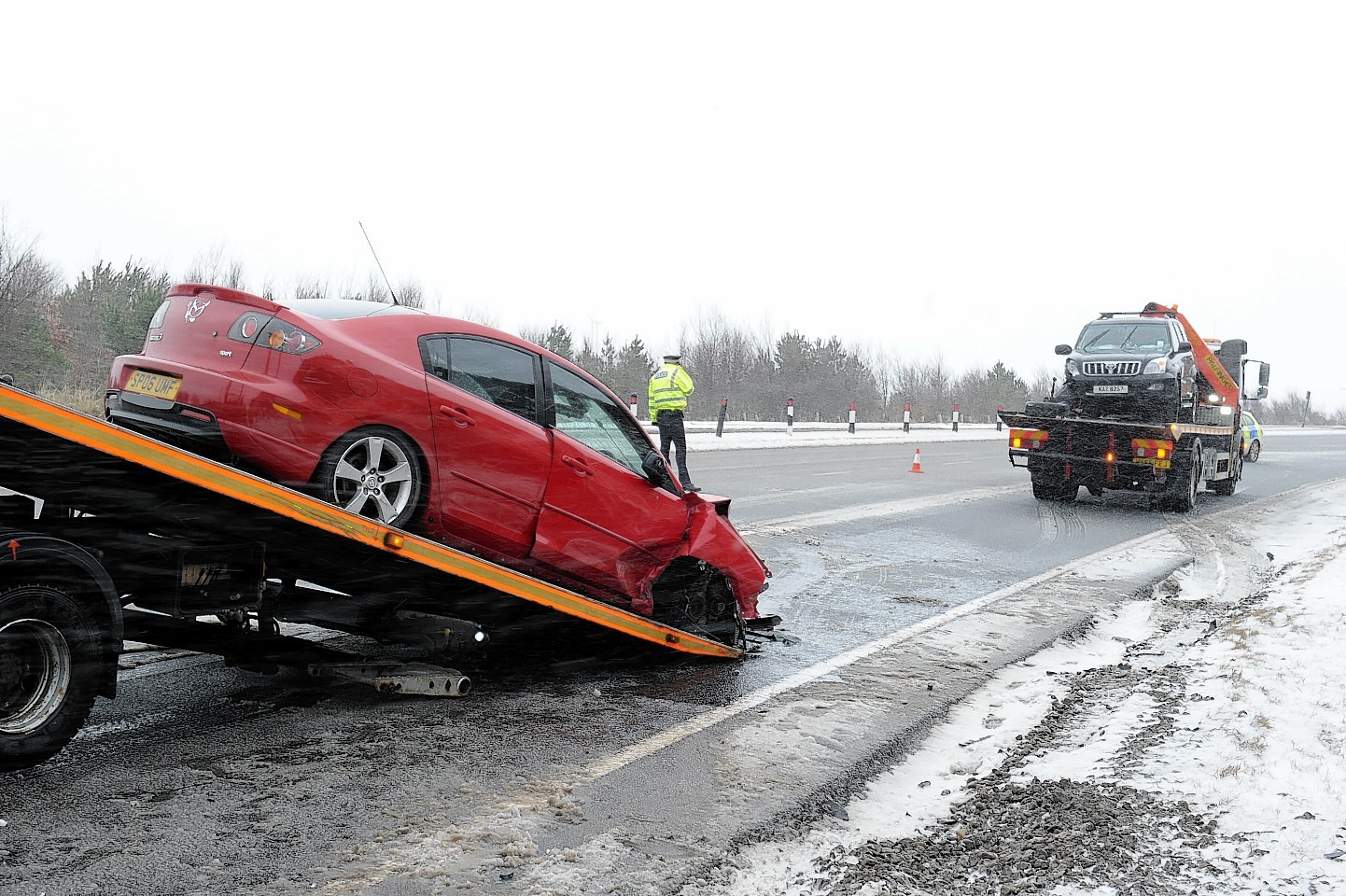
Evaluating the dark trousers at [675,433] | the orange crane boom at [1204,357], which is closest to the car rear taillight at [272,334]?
the dark trousers at [675,433]

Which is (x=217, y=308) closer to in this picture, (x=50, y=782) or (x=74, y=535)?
(x=74, y=535)

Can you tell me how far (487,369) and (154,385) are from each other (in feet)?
4.92

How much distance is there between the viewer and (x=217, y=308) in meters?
4.79

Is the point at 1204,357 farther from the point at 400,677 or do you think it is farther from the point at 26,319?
the point at 26,319

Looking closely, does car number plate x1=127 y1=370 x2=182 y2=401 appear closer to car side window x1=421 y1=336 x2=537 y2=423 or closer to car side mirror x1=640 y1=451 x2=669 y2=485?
car side window x1=421 y1=336 x2=537 y2=423

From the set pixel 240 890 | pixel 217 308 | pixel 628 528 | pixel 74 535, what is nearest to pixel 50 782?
pixel 74 535

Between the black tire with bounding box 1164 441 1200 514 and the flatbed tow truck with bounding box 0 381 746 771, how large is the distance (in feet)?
40.3

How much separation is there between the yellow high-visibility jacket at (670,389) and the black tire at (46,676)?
38.2ft

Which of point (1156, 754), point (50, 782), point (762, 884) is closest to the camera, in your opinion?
point (762, 884)

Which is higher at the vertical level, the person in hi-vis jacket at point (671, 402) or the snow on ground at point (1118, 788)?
the person in hi-vis jacket at point (671, 402)

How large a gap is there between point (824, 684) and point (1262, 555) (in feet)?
26.0

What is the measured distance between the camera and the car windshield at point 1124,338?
15938 mm

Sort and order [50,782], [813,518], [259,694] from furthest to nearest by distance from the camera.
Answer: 1. [813,518]
2. [259,694]
3. [50,782]

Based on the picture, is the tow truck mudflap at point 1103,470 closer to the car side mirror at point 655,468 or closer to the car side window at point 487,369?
the car side mirror at point 655,468
